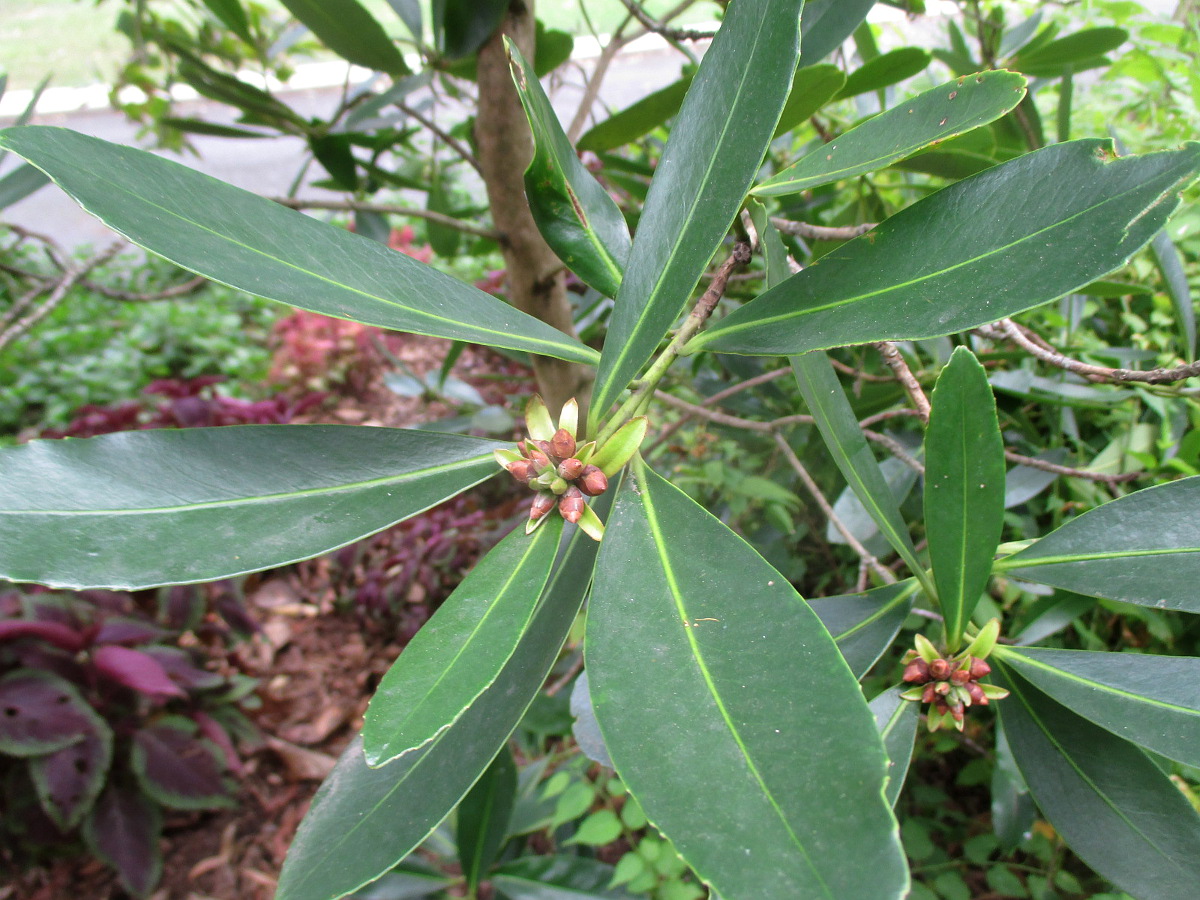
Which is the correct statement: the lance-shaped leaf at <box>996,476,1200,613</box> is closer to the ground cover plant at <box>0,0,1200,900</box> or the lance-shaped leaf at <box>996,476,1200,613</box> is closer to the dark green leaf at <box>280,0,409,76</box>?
the ground cover plant at <box>0,0,1200,900</box>

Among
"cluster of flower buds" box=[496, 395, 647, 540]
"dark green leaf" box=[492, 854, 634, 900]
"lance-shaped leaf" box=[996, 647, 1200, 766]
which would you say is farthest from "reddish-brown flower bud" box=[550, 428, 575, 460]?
"dark green leaf" box=[492, 854, 634, 900]

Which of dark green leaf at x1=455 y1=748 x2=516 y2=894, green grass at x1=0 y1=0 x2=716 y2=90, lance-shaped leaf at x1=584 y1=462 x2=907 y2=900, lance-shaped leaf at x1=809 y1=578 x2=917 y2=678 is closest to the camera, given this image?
lance-shaped leaf at x1=584 y1=462 x2=907 y2=900

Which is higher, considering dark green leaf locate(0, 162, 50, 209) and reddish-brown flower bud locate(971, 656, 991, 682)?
dark green leaf locate(0, 162, 50, 209)

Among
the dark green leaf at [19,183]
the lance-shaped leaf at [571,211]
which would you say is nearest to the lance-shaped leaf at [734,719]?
the lance-shaped leaf at [571,211]

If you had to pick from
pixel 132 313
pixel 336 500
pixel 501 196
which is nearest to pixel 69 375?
pixel 132 313

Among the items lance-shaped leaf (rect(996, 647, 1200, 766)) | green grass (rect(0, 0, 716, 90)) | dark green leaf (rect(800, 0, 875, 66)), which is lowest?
lance-shaped leaf (rect(996, 647, 1200, 766))

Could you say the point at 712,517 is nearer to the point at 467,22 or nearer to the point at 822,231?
the point at 822,231

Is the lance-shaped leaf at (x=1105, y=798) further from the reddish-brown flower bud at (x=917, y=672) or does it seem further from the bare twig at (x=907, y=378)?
the bare twig at (x=907, y=378)

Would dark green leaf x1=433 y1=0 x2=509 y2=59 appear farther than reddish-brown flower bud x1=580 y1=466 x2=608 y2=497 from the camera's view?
Yes

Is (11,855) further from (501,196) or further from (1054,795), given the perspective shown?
(1054,795)
